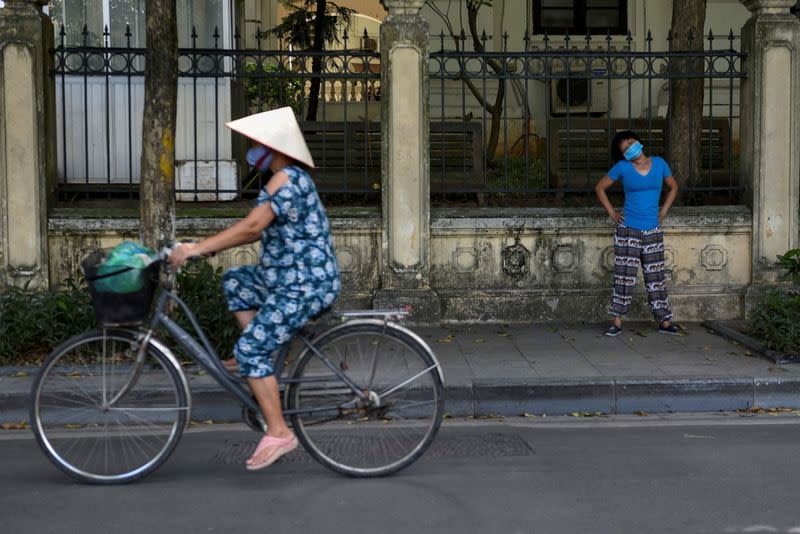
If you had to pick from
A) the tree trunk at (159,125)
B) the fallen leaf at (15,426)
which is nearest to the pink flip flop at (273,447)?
the fallen leaf at (15,426)

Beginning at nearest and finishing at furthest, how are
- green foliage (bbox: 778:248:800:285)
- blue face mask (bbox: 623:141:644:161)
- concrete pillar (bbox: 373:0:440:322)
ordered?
green foliage (bbox: 778:248:800:285) → blue face mask (bbox: 623:141:644:161) → concrete pillar (bbox: 373:0:440:322)

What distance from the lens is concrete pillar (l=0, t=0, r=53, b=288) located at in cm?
1002

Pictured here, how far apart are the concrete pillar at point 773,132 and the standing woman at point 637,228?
1.11 metres

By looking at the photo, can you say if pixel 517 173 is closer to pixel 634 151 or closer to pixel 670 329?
pixel 634 151

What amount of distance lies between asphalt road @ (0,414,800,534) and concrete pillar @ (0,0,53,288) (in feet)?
10.7

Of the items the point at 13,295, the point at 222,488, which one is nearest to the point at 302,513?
the point at 222,488

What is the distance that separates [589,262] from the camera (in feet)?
35.1

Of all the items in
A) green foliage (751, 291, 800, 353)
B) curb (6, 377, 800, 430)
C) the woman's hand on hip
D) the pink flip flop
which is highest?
the woman's hand on hip

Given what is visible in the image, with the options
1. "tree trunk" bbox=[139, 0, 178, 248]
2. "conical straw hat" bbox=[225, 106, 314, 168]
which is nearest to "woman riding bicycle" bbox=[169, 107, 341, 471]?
"conical straw hat" bbox=[225, 106, 314, 168]

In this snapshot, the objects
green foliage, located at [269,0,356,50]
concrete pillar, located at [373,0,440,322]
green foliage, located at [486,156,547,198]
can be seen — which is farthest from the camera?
green foliage, located at [269,0,356,50]

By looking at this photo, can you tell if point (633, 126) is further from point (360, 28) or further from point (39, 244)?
point (360, 28)

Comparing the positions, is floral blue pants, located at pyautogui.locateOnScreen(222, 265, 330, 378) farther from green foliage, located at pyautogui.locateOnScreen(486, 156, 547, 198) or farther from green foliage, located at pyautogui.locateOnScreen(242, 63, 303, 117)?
green foliage, located at pyautogui.locateOnScreen(486, 156, 547, 198)

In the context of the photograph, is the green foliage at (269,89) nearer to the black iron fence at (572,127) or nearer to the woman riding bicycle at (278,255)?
the black iron fence at (572,127)

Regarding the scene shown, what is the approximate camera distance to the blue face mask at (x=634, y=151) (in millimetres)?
9820
